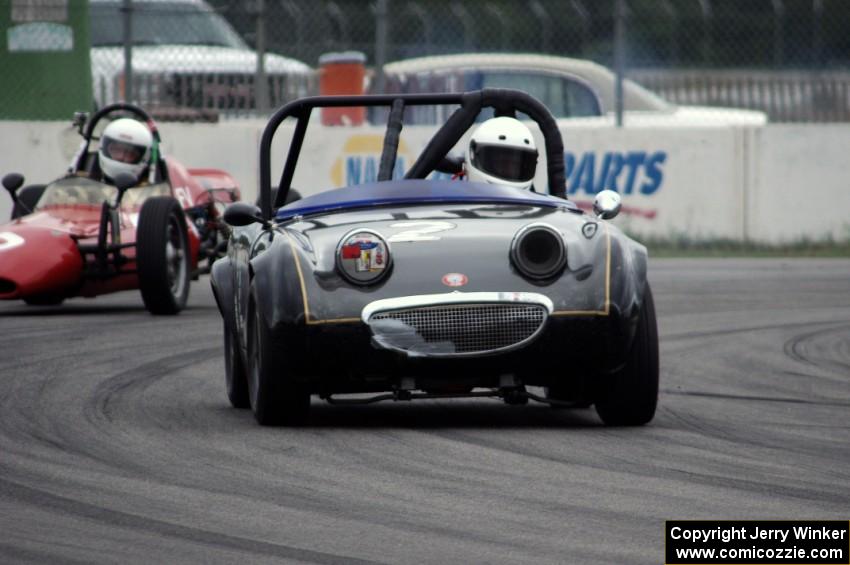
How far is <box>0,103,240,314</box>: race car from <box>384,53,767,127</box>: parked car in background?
198 inches

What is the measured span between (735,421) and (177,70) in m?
11.5

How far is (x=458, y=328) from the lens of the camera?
6.41 metres

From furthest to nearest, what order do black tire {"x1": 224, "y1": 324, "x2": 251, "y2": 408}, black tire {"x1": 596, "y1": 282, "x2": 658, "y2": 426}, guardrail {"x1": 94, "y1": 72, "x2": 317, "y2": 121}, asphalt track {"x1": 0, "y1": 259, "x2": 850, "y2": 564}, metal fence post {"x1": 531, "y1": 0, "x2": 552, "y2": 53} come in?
guardrail {"x1": 94, "y1": 72, "x2": 317, "y2": 121} → metal fence post {"x1": 531, "y1": 0, "x2": 552, "y2": 53} → black tire {"x1": 224, "y1": 324, "x2": 251, "y2": 408} → black tire {"x1": 596, "y1": 282, "x2": 658, "y2": 426} → asphalt track {"x1": 0, "y1": 259, "x2": 850, "y2": 564}

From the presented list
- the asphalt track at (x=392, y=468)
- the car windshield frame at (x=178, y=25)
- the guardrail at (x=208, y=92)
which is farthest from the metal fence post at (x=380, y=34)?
the asphalt track at (x=392, y=468)

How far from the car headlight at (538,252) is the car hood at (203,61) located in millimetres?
11268

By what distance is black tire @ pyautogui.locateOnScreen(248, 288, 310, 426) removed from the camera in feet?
21.3

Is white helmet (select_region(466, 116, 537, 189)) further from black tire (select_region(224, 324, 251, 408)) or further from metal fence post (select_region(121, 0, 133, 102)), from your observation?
metal fence post (select_region(121, 0, 133, 102))

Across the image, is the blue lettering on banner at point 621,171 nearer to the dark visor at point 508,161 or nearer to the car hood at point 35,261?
the car hood at point 35,261

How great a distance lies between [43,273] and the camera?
12.1 meters

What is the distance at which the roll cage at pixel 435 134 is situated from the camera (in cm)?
757

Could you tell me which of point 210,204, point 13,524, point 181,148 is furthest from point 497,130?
point 181,148

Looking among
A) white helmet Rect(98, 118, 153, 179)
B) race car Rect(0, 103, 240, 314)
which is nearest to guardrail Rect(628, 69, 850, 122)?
race car Rect(0, 103, 240, 314)

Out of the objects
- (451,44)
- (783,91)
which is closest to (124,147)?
(451,44)

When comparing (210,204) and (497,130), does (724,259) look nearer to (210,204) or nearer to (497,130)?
(210,204)
